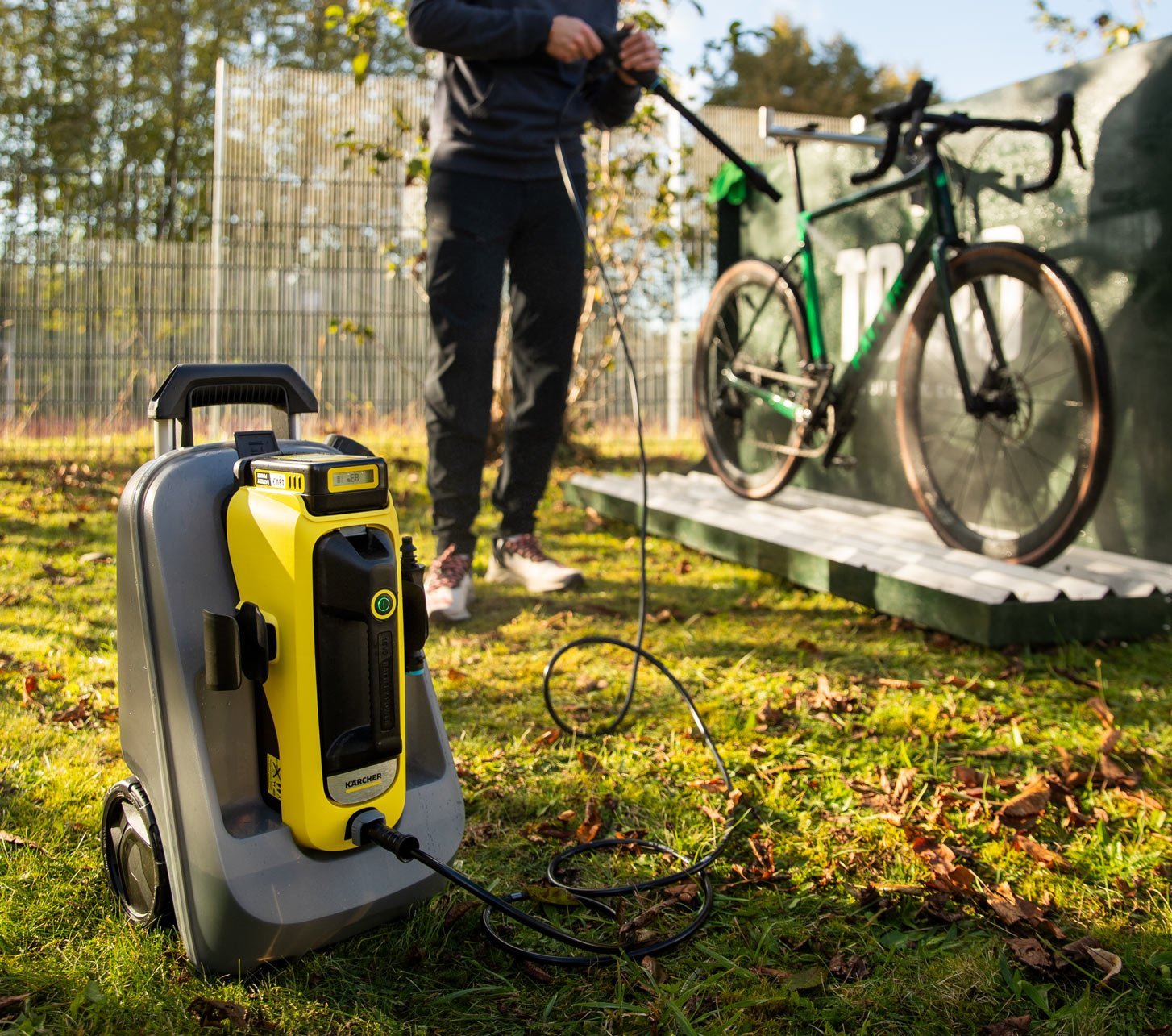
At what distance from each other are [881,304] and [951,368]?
1.22 ft

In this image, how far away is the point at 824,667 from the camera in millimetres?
2479

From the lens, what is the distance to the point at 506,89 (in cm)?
274

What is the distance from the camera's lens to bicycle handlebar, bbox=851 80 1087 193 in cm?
279

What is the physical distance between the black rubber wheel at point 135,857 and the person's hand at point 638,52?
2.08m

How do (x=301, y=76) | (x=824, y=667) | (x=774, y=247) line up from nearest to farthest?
(x=824, y=667), (x=774, y=247), (x=301, y=76)

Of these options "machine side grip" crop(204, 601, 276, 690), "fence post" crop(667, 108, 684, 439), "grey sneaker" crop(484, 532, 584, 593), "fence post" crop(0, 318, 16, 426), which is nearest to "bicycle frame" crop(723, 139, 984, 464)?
"grey sneaker" crop(484, 532, 584, 593)

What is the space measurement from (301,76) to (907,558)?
304 inches

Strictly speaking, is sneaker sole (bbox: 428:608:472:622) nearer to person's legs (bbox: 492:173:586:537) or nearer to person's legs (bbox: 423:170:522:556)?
person's legs (bbox: 423:170:522:556)

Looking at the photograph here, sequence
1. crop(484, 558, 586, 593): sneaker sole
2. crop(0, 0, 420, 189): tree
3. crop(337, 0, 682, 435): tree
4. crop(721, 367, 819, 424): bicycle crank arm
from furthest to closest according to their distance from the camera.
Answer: crop(0, 0, 420, 189): tree, crop(337, 0, 682, 435): tree, crop(721, 367, 819, 424): bicycle crank arm, crop(484, 558, 586, 593): sneaker sole

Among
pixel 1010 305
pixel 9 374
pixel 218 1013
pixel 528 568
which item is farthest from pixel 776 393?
pixel 9 374

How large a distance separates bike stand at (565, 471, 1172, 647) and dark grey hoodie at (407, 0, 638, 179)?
4.23 feet

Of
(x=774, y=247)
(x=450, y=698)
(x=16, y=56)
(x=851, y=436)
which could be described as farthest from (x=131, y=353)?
(x=16, y=56)

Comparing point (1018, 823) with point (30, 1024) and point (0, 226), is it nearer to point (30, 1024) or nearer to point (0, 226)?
point (30, 1024)

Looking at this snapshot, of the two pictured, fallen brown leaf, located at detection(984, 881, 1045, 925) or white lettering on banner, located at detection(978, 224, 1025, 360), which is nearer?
fallen brown leaf, located at detection(984, 881, 1045, 925)
